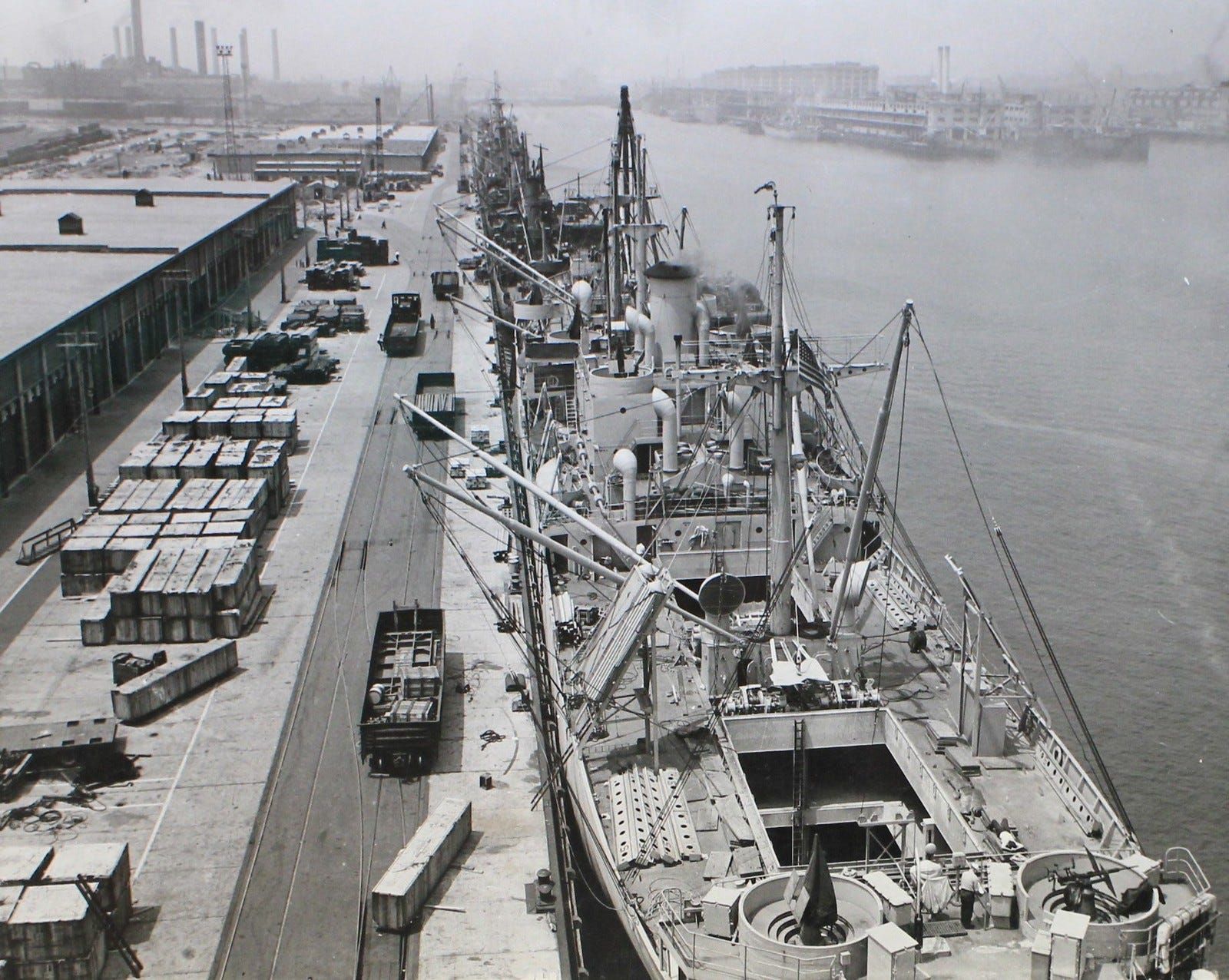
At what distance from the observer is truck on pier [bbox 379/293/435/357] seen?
167 ft

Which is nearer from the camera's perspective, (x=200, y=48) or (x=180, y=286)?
(x=180, y=286)

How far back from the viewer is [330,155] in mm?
118812

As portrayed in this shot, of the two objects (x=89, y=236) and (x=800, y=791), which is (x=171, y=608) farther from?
(x=89, y=236)

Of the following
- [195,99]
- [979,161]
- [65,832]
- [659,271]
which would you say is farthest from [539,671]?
[195,99]

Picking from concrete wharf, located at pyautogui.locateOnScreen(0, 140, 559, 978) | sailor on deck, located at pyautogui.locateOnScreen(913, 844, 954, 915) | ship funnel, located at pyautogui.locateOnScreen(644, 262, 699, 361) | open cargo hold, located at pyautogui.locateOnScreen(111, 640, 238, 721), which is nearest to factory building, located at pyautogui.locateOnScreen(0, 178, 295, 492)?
concrete wharf, located at pyautogui.locateOnScreen(0, 140, 559, 978)

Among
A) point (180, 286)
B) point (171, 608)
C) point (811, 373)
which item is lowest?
point (171, 608)

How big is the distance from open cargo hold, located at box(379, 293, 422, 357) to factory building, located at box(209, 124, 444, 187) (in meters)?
49.1

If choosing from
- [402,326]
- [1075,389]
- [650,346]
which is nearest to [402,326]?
[402,326]

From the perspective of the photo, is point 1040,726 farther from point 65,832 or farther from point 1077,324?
point 1077,324

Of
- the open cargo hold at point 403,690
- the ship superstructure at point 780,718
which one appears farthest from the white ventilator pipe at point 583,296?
the open cargo hold at point 403,690

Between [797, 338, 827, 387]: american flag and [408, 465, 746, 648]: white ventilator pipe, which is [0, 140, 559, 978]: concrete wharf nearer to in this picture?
[408, 465, 746, 648]: white ventilator pipe

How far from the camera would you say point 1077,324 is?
50656mm

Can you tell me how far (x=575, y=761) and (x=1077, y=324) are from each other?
38.0 metres

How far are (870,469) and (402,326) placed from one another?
35878 mm
